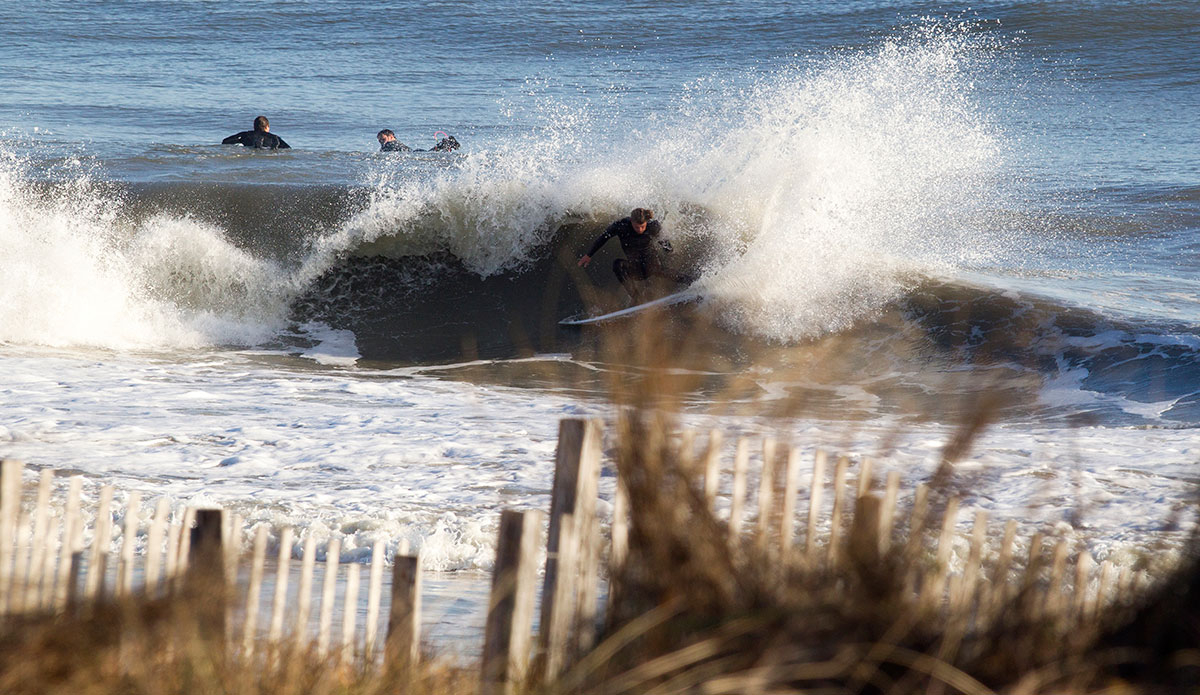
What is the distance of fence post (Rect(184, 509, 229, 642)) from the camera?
2297 mm

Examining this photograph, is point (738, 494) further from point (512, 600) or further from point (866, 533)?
point (512, 600)

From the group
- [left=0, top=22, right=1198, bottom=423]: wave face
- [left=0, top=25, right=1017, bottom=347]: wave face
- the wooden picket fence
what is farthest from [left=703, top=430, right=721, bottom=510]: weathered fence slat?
[left=0, top=25, right=1017, bottom=347]: wave face

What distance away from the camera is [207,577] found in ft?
7.63

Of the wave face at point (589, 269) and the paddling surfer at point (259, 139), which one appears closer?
the wave face at point (589, 269)

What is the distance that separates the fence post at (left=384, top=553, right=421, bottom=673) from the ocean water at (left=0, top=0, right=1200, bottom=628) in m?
0.71

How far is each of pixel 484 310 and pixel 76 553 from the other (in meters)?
11.7

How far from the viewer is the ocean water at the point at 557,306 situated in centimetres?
655

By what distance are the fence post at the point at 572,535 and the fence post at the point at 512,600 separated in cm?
6

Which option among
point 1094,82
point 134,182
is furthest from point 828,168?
point 1094,82

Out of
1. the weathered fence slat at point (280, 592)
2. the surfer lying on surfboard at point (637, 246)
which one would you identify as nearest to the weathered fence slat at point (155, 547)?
the weathered fence slat at point (280, 592)

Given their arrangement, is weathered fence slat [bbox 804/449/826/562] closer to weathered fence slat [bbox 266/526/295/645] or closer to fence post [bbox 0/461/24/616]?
weathered fence slat [bbox 266/526/295/645]

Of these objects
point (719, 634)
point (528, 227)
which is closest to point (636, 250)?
point (528, 227)

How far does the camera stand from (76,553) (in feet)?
8.57

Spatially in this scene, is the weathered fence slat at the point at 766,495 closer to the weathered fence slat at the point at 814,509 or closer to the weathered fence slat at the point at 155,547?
the weathered fence slat at the point at 814,509
